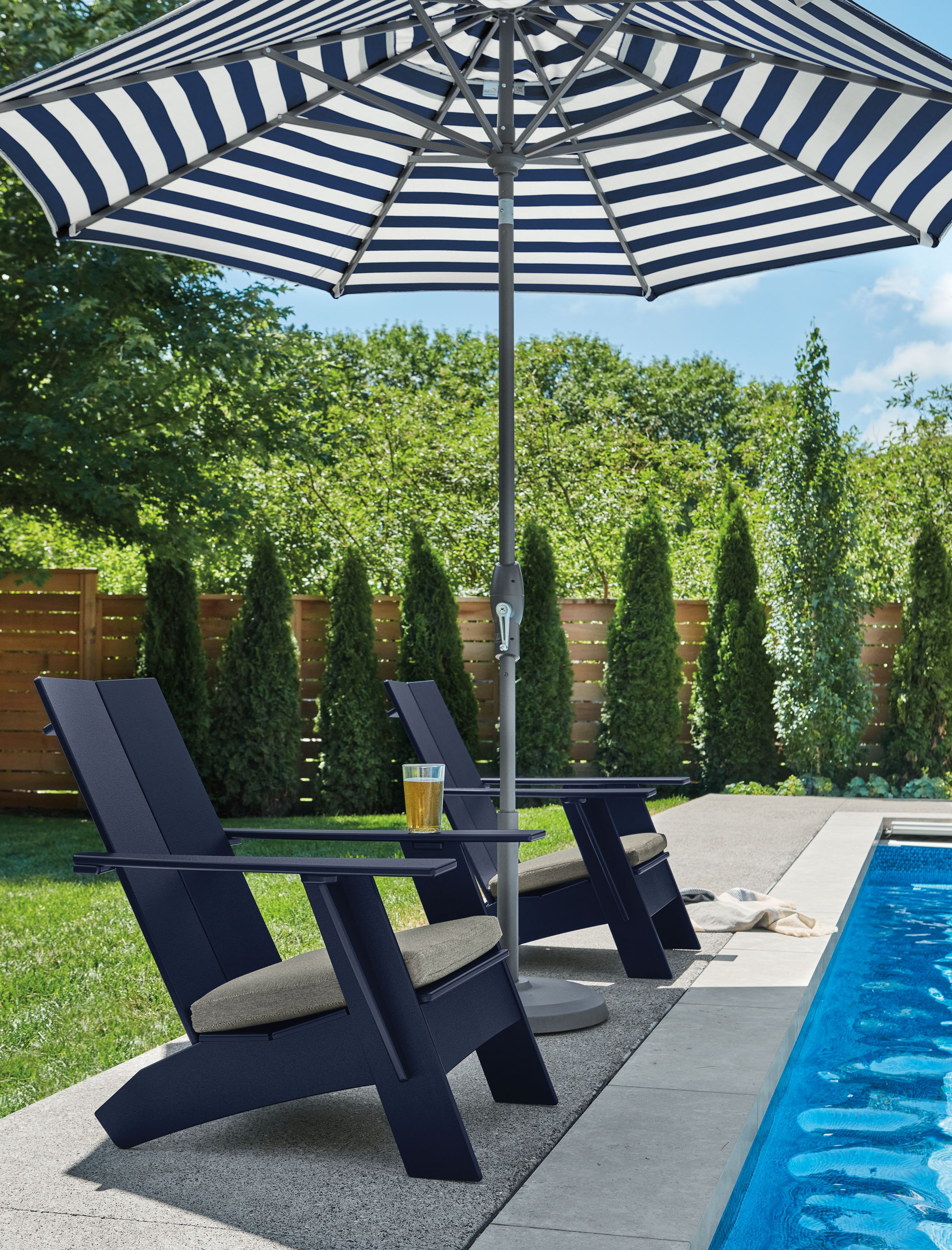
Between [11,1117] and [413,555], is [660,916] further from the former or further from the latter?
[413,555]

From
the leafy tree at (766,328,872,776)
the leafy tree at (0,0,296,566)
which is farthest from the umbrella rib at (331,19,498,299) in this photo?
the leafy tree at (766,328,872,776)

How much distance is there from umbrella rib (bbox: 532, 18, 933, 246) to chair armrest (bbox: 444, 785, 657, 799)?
6.78 ft

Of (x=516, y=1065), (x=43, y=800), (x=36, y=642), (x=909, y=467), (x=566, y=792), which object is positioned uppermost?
(x=909, y=467)

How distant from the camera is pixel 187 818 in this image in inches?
117

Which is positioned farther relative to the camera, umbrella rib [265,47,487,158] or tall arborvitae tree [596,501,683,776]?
tall arborvitae tree [596,501,683,776]

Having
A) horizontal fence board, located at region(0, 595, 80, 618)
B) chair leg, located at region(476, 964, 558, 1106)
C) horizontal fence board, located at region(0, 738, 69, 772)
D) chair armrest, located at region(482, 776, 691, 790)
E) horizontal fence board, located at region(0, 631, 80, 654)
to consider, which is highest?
horizontal fence board, located at region(0, 595, 80, 618)

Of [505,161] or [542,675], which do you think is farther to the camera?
[542,675]

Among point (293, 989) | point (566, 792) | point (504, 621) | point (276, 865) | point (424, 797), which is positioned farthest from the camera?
point (566, 792)

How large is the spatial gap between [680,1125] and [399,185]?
11.0 feet

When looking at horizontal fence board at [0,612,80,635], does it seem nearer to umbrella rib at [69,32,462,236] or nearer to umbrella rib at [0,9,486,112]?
umbrella rib at [69,32,462,236]

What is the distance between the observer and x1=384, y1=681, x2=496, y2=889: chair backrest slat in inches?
166

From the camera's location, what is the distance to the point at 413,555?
1038cm

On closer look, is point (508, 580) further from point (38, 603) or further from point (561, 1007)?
point (38, 603)

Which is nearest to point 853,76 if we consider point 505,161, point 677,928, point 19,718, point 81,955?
point 505,161
